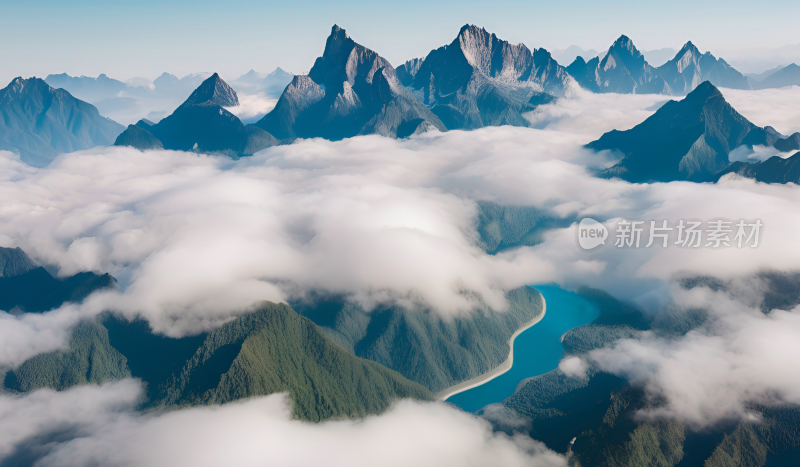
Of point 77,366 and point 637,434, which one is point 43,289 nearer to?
point 77,366

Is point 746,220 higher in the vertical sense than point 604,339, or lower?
higher

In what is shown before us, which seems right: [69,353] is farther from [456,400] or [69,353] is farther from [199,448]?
[456,400]

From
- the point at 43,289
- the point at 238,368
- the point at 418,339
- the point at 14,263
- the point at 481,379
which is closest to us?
the point at 238,368

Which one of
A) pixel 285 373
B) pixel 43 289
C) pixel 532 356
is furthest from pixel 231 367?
pixel 43 289

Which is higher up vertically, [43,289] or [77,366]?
[43,289]

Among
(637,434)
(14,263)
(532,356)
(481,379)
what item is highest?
(14,263)

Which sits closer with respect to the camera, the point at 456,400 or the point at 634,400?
the point at 634,400

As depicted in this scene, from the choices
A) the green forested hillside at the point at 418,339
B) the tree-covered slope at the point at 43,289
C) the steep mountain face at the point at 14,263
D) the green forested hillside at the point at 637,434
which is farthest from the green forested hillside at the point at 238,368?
the steep mountain face at the point at 14,263

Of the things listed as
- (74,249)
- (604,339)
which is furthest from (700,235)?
(74,249)

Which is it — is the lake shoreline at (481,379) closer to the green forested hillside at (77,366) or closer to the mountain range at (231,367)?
the mountain range at (231,367)
